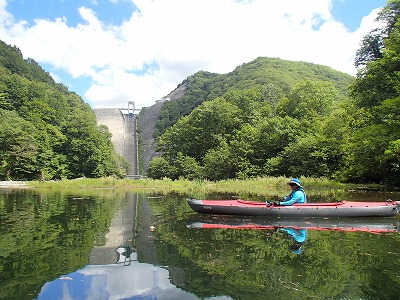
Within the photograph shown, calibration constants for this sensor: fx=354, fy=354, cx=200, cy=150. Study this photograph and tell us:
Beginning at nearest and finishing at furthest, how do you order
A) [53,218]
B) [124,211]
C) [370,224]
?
[370,224], [53,218], [124,211]

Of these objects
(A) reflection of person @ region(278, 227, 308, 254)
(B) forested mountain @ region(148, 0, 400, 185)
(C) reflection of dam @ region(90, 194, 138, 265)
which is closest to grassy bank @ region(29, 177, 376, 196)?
(B) forested mountain @ region(148, 0, 400, 185)

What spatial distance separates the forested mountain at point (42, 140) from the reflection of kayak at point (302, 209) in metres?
43.1

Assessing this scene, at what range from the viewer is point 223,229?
1201cm

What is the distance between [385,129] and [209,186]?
594 inches

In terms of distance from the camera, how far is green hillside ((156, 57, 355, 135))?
95.4 meters

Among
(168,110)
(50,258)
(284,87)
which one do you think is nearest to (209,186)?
(50,258)

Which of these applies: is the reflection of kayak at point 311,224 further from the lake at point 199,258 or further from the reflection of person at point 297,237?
the reflection of person at point 297,237

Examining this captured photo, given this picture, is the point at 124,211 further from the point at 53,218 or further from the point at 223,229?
the point at 223,229

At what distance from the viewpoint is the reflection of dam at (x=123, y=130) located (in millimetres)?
105750

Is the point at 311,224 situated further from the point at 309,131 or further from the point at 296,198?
the point at 309,131

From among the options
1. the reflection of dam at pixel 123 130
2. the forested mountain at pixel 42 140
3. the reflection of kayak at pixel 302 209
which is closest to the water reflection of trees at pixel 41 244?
the reflection of kayak at pixel 302 209

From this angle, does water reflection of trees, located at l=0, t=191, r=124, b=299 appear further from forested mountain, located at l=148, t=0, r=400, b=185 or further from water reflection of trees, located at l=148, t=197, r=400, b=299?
forested mountain, located at l=148, t=0, r=400, b=185

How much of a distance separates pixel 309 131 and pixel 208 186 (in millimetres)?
16426

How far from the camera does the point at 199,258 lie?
823 cm
